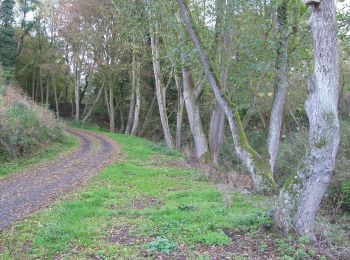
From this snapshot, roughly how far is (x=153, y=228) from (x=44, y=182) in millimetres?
6615

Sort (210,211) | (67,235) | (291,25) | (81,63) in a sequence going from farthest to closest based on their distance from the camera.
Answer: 1. (81,63)
2. (291,25)
3. (210,211)
4. (67,235)

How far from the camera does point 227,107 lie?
37.0 feet

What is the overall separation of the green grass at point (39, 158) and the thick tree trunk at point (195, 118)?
7.00 m

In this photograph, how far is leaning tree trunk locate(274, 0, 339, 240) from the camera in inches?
246

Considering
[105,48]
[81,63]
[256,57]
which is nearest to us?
[256,57]

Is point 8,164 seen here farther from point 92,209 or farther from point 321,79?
point 321,79

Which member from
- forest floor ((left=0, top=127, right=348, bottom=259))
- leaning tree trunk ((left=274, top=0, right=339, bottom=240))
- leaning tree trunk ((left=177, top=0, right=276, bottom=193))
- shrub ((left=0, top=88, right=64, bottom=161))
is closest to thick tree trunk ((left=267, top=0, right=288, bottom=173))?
leaning tree trunk ((left=177, top=0, right=276, bottom=193))

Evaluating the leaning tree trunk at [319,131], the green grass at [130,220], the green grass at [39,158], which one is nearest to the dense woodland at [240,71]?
the leaning tree trunk at [319,131]

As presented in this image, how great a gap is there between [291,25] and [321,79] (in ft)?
18.7

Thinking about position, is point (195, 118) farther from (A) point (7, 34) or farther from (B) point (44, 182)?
(A) point (7, 34)

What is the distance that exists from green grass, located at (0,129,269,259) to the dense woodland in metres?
1.41

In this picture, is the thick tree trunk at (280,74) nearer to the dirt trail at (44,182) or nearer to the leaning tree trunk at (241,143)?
the leaning tree trunk at (241,143)

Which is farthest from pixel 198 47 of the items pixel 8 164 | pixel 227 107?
pixel 8 164

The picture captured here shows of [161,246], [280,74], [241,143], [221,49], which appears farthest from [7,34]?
[161,246]
